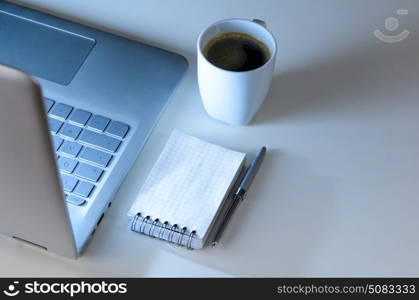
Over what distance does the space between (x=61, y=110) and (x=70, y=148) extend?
0.06m

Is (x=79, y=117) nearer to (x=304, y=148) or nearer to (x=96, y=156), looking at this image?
(x=96, y=156)

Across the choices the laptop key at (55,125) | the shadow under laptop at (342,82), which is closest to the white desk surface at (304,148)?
the shadow under laptop at (342,82)

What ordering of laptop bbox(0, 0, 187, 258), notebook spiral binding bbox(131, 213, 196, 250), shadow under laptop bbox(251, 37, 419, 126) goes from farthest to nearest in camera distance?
shadow under laptop bbox(251, 37, 419, 126), notebook spiral binding bbox(131, 213, 196, 250), laptop bbox(0, 0, 187, 258)

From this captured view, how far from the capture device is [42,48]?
1019 millimetres

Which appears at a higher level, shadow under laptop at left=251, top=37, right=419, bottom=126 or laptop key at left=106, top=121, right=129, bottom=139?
shadow under laptop at left=251, top=37, right=419, bottom=126

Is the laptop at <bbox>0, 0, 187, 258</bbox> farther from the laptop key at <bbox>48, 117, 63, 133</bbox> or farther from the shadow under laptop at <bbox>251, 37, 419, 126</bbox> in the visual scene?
the shadow under laptop at <bbox>251, 37, 419, 126</bbox>

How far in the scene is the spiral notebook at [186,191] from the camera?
2.81 ft

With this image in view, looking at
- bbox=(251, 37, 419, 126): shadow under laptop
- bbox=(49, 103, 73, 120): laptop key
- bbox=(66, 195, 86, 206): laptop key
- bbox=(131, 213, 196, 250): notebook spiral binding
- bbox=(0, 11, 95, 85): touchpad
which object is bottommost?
bbox=(66, 195, 86, 206): laptop key

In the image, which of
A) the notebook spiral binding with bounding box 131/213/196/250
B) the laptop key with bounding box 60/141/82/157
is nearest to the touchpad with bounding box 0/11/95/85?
the laptop key with bounding box 60/141/82/157

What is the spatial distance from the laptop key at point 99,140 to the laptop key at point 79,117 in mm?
14

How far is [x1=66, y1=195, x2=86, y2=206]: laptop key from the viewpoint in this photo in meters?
0.87

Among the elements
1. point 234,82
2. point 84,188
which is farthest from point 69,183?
point 234,82

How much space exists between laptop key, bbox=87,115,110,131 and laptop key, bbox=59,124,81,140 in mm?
17

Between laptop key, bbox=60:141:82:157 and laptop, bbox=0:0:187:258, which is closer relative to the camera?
laptop, bbox=0:0:187:258
